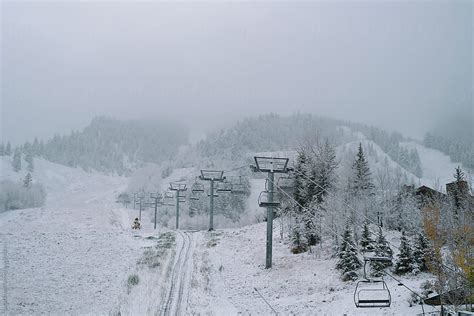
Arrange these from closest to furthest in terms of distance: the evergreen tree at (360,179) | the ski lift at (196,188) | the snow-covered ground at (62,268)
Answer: the snow-covered ground at (62,268) → the evergreen tree at (360,179) → the ski lift at (196,188)

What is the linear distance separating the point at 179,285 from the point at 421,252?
14.8m

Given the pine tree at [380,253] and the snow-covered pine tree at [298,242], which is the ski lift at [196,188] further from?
the pine tree at [380,253]

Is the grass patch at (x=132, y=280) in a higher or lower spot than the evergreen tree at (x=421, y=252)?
lower

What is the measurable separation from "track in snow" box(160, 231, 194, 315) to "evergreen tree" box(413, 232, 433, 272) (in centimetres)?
1404

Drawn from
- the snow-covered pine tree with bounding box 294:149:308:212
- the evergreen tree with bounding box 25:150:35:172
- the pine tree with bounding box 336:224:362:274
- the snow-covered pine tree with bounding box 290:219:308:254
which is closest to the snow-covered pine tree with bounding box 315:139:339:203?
the snow-covered pine tree with bounding box 294:149:308:212

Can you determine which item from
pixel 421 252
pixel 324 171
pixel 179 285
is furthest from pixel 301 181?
pixel 179 285

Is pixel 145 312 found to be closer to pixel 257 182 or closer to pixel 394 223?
pixel 394 223

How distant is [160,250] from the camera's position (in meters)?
32.4

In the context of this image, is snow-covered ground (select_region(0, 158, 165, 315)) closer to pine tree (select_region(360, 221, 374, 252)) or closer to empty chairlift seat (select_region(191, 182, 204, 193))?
empty chairlift seat (select_region(191, 182, 204, 193))

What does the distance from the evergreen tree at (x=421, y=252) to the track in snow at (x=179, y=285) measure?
46.1 ft

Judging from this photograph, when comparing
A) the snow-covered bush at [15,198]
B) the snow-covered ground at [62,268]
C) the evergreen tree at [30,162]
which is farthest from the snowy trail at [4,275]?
the evergreen tree at [30,162]

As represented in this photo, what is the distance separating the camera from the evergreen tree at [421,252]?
22.1m

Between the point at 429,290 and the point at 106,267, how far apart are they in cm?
1925

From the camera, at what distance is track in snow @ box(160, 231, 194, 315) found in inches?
673
